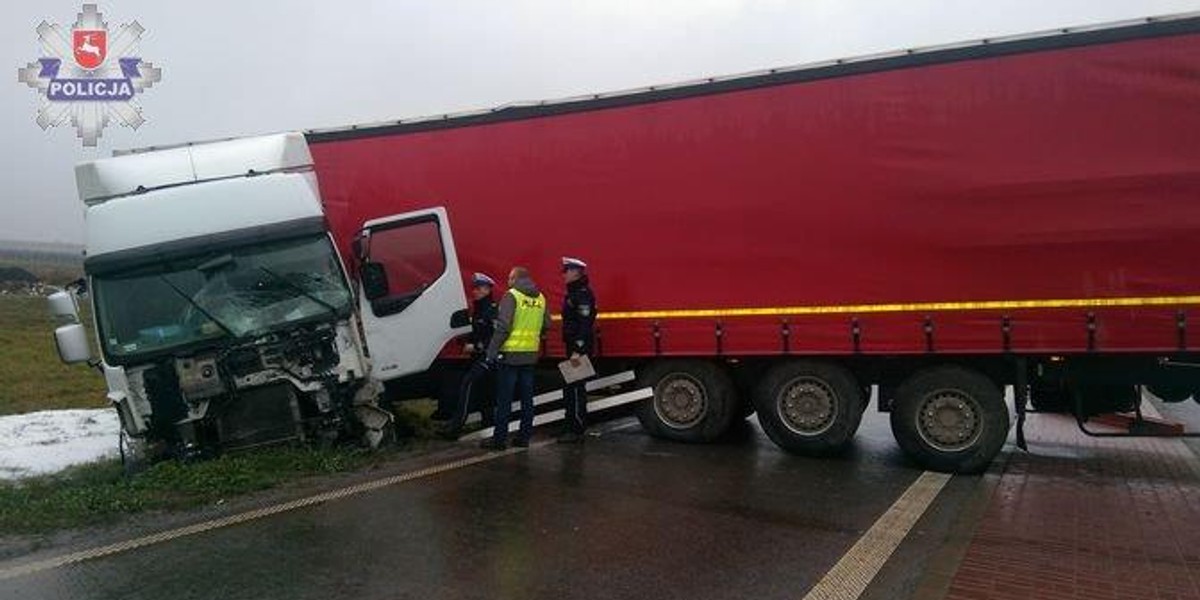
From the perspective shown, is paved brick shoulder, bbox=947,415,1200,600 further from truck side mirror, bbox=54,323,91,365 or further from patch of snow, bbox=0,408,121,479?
patch of snow, bbox=0,408,121,479

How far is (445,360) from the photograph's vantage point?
30.9 ft

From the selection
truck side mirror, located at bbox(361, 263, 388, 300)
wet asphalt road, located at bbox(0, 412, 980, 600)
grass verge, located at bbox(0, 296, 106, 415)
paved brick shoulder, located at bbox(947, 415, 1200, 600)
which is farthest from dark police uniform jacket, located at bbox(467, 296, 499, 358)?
paved brick shoulder, located at bbox(947, 415, 1200, 600)

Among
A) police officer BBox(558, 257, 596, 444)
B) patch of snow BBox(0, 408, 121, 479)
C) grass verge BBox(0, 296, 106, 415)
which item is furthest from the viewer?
grass verge BBox(0, 296, 106, 415)

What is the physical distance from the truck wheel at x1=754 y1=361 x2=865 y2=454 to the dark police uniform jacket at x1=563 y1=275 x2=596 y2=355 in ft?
5.20

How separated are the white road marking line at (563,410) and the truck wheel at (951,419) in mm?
2266

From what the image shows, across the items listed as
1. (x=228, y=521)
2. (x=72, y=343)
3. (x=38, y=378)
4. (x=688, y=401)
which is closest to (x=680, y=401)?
(x=688, y=401)

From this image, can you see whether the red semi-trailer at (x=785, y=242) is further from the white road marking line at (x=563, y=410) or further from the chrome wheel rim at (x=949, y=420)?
the white road marking line at (x=563, y=410)

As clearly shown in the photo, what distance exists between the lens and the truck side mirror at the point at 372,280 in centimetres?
855

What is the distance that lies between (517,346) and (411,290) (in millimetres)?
1203

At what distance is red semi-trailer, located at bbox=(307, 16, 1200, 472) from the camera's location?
6996mm

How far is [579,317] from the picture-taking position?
855cm

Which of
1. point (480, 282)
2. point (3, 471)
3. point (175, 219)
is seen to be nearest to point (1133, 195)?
point (480, 282)

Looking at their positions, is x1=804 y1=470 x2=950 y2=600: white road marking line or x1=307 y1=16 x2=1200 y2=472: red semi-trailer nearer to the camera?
x1=804 y1=470 x2=950 y2=600: white road marking line

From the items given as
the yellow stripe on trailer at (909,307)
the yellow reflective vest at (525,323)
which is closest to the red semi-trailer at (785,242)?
the yellow stripe on trailer at (909,307)
